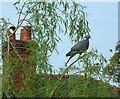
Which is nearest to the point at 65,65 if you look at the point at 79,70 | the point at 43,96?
the point at 79,70

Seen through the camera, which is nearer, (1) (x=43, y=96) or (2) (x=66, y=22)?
(1) (x=43, y=96)

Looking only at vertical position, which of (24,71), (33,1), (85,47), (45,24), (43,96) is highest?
(33,1)

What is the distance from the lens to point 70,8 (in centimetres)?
297

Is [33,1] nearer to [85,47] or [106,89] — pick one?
[85,47]

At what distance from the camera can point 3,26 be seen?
2957mm

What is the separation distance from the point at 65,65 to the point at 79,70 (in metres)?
0.11

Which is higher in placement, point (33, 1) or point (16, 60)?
point (33, 1)

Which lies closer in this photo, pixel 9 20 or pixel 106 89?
pixel 106 89

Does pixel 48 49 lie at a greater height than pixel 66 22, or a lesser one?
lesser

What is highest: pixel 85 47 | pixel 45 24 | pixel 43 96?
pixel 45 24

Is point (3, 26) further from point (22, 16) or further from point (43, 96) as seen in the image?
point (43, 96)

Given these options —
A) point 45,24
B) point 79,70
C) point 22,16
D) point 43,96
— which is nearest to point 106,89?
point 79,70

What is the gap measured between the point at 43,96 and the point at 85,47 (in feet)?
1.60

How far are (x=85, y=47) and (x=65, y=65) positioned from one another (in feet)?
0.71
